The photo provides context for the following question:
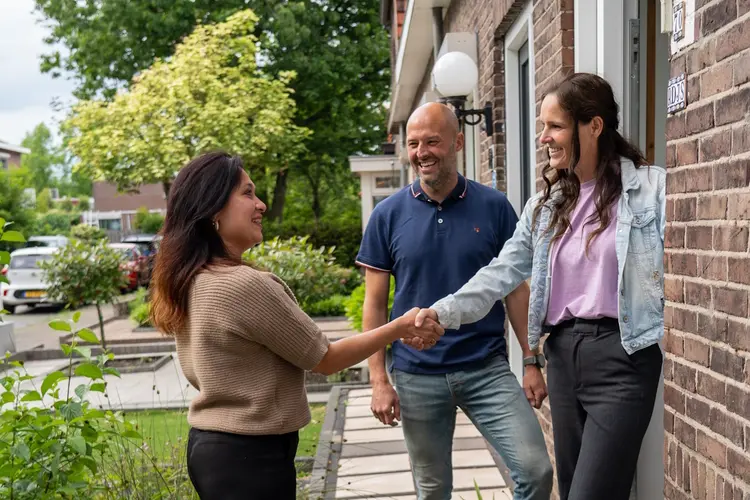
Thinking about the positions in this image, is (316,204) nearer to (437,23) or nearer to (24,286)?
(24,286)

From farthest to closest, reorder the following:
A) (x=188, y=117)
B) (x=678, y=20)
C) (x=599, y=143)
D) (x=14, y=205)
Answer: (x=14, y=205) → (x=188, y=117) → (x=599, y=143) → (x=678, y=20)

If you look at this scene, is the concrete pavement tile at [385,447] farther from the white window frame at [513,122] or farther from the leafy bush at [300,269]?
the leafy bush at [300,269]

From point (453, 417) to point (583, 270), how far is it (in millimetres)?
942

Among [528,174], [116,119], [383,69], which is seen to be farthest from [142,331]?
[383,69]

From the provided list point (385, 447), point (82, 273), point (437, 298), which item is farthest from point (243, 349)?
point (82, 273)

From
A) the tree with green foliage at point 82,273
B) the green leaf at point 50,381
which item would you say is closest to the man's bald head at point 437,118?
the green leaf at point 50,381

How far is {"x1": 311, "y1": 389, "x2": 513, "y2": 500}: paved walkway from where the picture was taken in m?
4.54

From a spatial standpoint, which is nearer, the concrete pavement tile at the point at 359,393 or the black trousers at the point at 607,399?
the black trousers at the point at 607,399

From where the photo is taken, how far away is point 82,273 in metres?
11.6

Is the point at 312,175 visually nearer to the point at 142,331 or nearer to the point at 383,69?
the point at 383,69

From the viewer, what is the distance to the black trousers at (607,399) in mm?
2420

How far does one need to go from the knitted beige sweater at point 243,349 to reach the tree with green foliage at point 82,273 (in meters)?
9.73

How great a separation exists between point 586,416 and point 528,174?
3.43 meters

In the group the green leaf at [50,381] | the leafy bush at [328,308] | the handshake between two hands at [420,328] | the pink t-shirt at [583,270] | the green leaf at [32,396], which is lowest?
the leafy bush at [328,308]
